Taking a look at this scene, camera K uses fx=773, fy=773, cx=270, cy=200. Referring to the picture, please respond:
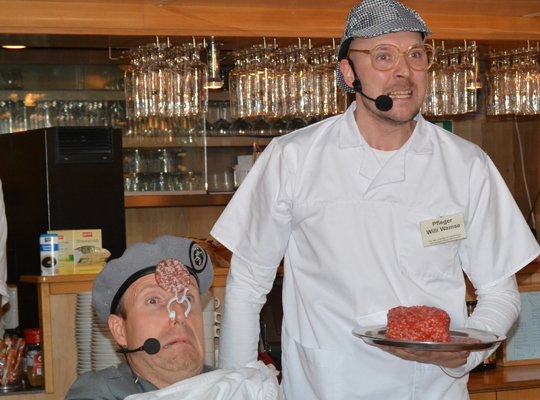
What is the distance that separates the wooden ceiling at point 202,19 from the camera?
382 centimetres

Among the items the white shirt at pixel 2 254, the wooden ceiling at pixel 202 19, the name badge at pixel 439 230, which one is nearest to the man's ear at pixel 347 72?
the name badge at pixel 439 230

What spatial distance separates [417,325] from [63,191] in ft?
9.15

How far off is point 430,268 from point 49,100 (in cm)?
402

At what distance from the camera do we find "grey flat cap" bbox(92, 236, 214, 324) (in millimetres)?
Result: 1663

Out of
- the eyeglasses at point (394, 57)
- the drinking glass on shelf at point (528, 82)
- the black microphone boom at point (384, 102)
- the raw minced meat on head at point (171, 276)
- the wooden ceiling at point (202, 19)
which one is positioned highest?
the wooden ceiling at point (202, 19)

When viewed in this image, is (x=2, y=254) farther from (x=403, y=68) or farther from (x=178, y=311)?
(x=403, y=68)

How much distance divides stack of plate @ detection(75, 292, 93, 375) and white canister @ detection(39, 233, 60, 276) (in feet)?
0.84

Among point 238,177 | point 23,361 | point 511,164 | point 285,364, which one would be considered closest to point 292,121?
point 238,177

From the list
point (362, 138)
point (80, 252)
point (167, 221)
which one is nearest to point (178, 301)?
point (362, 138)

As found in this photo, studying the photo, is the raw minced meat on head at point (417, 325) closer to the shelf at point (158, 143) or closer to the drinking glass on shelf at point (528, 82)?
the drinking glass on shelf at point (528, 82)

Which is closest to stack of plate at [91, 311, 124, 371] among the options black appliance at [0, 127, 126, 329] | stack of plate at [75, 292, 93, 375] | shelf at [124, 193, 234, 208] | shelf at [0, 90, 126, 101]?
stack of plate at [75, 292, 93, 375]

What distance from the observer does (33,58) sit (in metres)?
5.18

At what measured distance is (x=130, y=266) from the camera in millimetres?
1666

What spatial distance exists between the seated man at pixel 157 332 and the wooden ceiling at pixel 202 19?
2.48m
